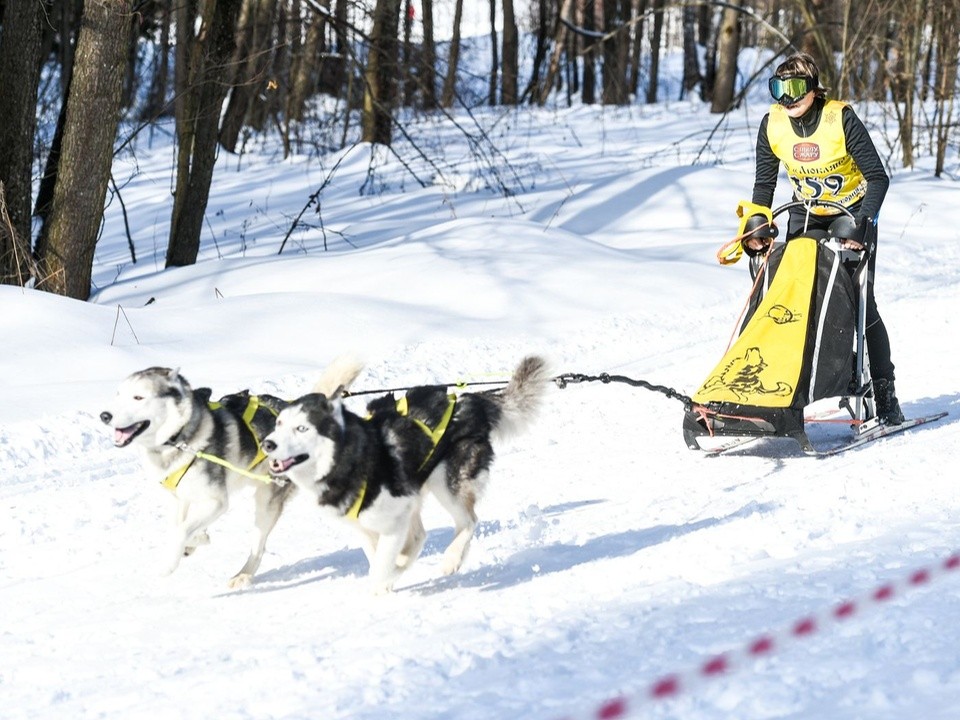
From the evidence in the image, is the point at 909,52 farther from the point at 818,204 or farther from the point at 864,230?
Answer: the point at 864,230

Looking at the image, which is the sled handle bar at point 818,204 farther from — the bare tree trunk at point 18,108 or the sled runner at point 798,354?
the bare tree trunk at point 18,108

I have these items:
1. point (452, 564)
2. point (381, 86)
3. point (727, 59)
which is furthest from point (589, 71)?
point (452, 564)

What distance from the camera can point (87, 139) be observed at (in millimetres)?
8328

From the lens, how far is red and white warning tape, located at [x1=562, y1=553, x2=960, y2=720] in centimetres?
266

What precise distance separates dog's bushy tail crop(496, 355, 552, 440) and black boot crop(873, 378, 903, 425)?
1.98 metres

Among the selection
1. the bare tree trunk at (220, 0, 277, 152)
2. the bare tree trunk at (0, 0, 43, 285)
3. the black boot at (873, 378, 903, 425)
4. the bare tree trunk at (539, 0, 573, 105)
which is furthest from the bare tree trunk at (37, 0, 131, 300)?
the bare tree trunk at (539, 0, 573, 105)

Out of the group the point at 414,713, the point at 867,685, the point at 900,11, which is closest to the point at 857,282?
the point at 867,685

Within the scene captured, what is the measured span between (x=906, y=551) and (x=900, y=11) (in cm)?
1331

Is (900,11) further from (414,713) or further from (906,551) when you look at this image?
A: (414,713)

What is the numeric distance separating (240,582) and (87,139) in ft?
17.2

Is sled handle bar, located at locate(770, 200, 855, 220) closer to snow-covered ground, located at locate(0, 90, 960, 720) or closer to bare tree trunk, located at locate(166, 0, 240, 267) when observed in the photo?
snow-covered ground, located at locate(0, 90, 960, 720)

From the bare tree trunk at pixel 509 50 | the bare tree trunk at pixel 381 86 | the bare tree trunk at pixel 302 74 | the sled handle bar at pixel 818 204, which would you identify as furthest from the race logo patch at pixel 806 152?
the bare tree trunk at pixel 509 50

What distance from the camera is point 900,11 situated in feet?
49.9

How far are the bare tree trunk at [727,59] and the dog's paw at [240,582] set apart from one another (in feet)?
55.4
